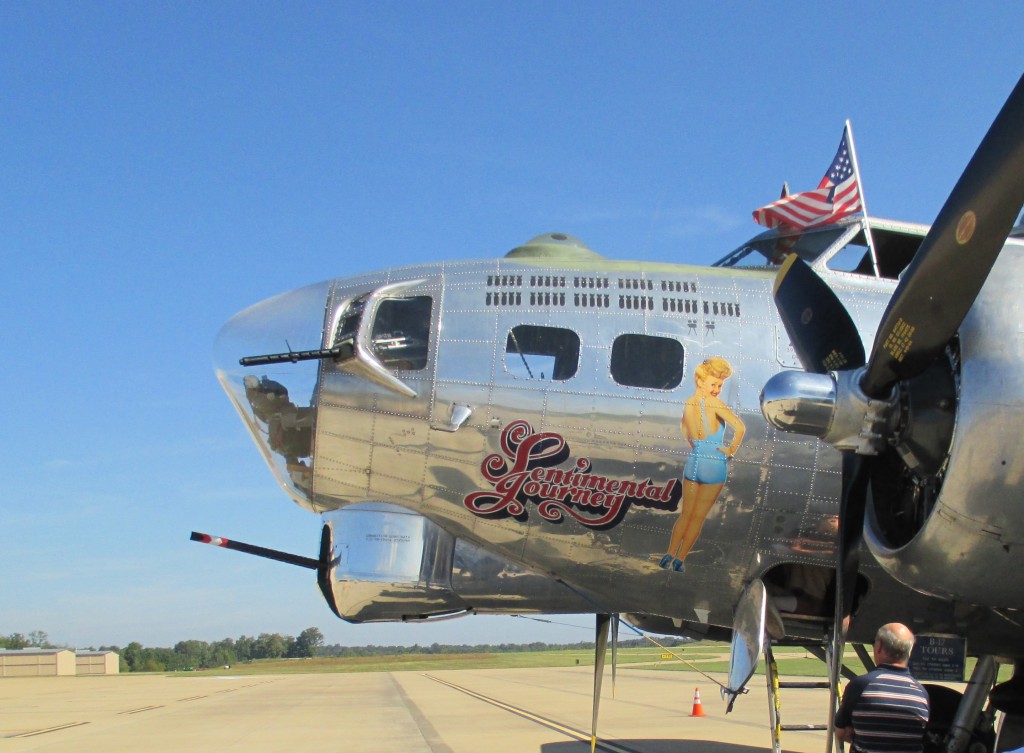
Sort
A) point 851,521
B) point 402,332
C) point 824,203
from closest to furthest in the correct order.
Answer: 1. point 851,521
2. point 402,332
3. point 824,203

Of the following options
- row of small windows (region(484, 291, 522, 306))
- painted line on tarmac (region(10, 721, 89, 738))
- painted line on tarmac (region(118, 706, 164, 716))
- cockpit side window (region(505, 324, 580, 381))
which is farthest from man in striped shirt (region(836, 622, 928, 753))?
painted line on tarmac (region(118, 706, 164, 716))

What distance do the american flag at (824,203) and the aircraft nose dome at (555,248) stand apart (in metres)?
1.99

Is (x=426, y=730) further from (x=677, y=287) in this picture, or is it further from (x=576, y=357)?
(x=677, y=287)

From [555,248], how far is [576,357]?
1.54 meters

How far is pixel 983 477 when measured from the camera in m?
5.66

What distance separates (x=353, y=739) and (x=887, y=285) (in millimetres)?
13204

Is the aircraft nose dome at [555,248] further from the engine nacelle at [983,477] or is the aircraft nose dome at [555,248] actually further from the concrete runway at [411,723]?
the concrete runway at [411,723]

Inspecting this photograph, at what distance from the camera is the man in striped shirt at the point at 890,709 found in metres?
4.74

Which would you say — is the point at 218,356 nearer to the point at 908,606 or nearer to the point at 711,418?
the point at 711,418

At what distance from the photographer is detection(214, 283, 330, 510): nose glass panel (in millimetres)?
7922

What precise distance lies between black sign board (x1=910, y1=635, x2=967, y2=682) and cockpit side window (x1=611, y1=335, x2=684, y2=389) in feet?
10.7

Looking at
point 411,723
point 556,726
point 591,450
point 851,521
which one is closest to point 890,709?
point 851,521

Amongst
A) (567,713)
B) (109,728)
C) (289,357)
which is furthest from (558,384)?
(109,728)

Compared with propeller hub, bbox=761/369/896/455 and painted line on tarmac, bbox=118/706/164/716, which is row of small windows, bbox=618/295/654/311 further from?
painted line on tarmac, bbox=118/706/164/716
